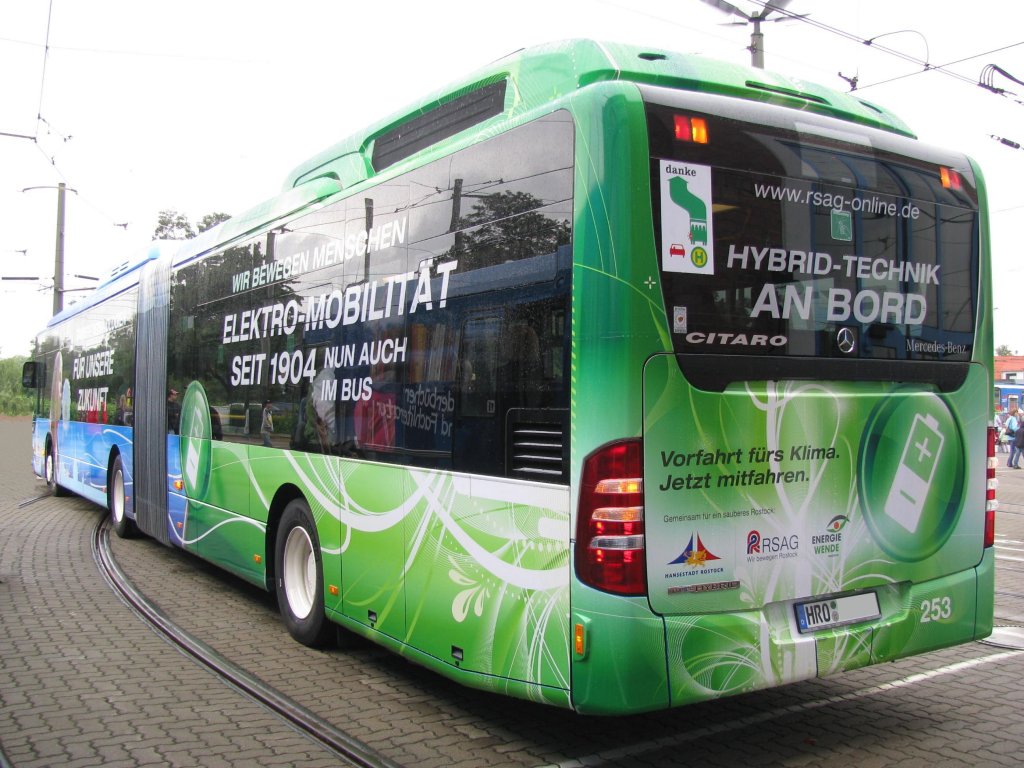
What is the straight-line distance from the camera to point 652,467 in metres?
3.99

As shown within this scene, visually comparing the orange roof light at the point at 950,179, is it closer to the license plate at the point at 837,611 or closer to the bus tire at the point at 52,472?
the license plate at the point at 837,611

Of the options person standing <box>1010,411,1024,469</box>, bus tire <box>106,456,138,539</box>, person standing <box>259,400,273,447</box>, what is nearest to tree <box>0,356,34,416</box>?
person standing <box>1010,411,1024,469</box>

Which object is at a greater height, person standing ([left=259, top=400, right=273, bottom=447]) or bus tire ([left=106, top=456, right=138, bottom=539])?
person standing ([left=259, top=400, right=273, bottom=447])

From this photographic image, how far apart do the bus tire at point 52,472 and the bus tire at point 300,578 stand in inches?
441

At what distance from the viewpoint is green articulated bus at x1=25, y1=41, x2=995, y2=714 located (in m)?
4.01

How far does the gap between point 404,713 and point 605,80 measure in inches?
138

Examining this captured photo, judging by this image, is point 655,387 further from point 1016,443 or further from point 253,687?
point 1016,443

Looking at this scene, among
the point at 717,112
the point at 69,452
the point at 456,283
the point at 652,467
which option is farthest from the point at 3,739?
the point at 69,452

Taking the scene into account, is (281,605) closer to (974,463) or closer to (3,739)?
(3,739)

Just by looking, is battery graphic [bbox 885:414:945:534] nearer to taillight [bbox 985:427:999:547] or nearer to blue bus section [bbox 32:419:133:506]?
taillight [bbox 985:427:999:547]

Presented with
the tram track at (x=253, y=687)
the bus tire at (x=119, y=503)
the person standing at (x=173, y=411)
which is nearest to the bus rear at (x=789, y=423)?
the tram track at (x=253, y=687)

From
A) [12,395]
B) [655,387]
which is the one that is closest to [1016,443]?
[655,387]

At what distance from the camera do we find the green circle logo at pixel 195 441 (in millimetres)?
8688

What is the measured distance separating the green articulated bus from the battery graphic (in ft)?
0.05
